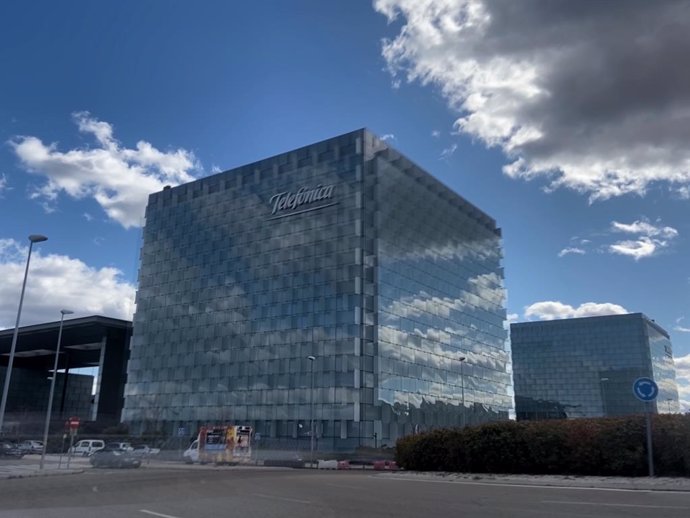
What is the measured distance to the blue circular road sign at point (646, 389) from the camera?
1758 cm

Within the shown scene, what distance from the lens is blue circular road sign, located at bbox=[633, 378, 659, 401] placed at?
57.7ft

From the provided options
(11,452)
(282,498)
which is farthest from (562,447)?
(11,452)

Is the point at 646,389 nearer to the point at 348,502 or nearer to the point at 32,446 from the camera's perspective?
the point at 348,502

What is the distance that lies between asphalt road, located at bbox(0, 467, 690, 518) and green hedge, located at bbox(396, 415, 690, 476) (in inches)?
128

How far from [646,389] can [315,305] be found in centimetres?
4766

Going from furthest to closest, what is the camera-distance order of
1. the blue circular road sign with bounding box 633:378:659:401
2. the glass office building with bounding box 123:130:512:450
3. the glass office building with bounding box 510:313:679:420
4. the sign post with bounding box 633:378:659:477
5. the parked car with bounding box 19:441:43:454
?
1. the glass office building with bounding box 510:313:679:420
2. the glass office building with bounding box 123:130:512:450
3. the parked car with bounding box 19:441:43:454
4. the blue circular road sign with bounding box 633:378:659:401
5. the sign post with bounding box 633:378:659:477

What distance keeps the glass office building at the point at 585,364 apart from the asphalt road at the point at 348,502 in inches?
5253

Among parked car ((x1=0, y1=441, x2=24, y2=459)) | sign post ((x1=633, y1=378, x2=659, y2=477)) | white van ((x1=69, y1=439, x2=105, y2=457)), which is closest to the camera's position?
sign post ((x1=633, y1=378, x2=659, y2=477))

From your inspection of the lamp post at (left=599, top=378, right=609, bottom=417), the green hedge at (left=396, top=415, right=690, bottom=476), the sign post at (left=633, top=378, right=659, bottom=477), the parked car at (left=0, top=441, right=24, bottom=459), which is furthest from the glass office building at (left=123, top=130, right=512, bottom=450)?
the lamp post at (left=599, top=378, right=609, bottom=417)

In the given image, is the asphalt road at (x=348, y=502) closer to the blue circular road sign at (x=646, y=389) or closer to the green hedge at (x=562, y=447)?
the green hedge at (x=562, y=447)

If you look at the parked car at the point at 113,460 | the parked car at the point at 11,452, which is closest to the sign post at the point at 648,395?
the parked car at the point at 113,460

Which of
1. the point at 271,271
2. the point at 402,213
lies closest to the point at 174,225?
the point at 271,271

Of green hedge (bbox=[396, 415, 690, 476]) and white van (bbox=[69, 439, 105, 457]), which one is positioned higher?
green hedge (bbox=[396, 415, 690, 476])

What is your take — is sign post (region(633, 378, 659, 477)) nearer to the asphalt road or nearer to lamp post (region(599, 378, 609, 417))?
the asphalt road
